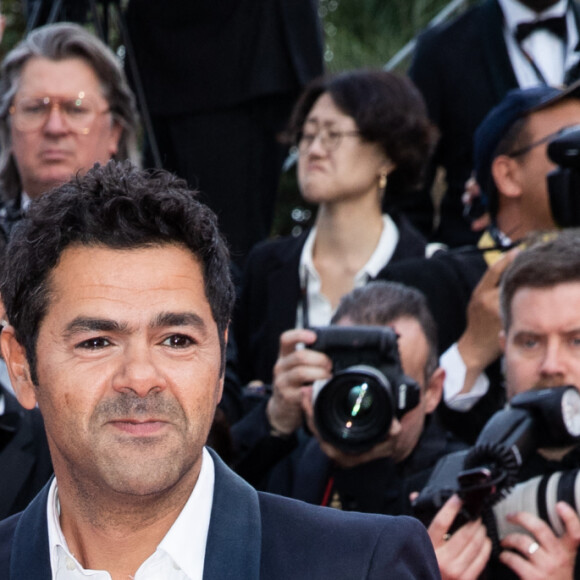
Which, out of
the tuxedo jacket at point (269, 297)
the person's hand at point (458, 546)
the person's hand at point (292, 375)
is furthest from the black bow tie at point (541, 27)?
the person's hand at point (458, 546)

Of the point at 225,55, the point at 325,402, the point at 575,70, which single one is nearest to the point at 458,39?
the point at 575,70

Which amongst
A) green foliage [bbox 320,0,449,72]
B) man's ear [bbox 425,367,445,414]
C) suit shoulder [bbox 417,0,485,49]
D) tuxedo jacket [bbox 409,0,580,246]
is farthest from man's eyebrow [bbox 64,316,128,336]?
green foliage [bbox 320,0,449,72]

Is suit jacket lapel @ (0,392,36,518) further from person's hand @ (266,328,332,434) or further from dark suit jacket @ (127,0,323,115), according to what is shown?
dark suit jacket @ (127,0,323,115)

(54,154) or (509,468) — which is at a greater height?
(54,154)

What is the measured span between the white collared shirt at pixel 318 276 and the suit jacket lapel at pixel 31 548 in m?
2.21

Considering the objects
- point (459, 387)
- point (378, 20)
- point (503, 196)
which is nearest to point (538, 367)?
point (459, 387)

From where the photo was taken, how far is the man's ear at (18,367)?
2.41 metres

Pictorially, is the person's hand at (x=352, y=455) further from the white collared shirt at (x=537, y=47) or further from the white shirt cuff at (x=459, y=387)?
the white collared shirt at (x=537, y=47)

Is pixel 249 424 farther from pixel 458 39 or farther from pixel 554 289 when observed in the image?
pixel 458 39

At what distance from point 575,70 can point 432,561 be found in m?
3.02

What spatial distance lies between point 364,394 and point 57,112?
5.03 ft

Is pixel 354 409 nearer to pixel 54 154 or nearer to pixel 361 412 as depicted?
pixel 361 412

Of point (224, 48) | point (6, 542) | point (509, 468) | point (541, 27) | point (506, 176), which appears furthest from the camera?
point (224, 48)

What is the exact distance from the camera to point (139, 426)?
7.18 ft
